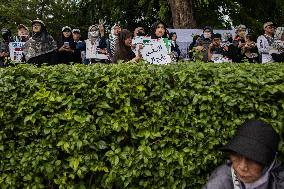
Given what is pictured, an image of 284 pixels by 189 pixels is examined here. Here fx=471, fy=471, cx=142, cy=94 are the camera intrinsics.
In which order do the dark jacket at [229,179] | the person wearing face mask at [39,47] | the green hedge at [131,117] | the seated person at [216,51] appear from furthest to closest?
the seated person at [216,51], the person wearing face mask at [39,47], the green hedge at [131,117], the dark jacket at [229,179]

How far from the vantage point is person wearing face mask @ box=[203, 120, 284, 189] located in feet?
9.64

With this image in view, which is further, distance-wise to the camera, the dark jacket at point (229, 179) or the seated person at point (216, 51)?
the seated person at point (216, 51)

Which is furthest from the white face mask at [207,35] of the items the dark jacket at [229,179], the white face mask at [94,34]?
the dark jacket at [229,179]

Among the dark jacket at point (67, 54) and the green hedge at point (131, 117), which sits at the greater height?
the dark jacket at point (67, 54)

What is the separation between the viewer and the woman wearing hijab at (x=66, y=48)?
27.3ft

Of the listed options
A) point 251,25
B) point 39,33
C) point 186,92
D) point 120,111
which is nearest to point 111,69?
point 120,111

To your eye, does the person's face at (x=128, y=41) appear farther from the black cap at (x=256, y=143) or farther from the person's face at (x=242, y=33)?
the black cap at (x=256, y=143)

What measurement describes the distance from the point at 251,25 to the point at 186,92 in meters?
13.5

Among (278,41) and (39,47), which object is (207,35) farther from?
(39,47)

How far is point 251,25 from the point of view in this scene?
16.3m

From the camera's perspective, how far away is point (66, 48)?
8328mm

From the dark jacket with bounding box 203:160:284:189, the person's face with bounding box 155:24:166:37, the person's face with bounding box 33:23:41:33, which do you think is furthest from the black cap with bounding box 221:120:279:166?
the person's face with bounding box 33:23:41:33

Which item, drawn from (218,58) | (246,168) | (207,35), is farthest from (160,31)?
(246,168)

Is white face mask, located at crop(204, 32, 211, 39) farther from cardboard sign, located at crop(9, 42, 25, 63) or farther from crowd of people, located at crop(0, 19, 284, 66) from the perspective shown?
cardboard sign, located at crop(9, 42, 25, 63)
